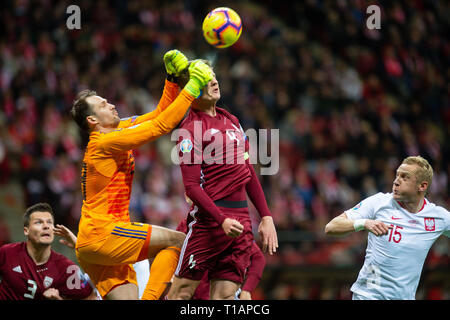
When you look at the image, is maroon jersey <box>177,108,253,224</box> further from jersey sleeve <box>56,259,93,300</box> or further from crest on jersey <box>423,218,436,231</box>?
jersey sleeve <box>56,259,93,300</box>

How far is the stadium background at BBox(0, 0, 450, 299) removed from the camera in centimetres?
990

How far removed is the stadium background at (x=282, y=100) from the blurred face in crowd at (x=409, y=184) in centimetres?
435

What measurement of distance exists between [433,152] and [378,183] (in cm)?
142

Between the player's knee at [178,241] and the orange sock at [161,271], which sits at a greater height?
the player's knee at [178,241]

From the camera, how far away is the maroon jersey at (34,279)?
5777mm

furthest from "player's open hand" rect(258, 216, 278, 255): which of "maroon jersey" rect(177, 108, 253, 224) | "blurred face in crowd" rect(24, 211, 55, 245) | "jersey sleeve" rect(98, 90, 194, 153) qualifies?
"blurred face in crowd" rect(24, 211, 55, 245)

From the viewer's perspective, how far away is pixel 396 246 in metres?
4.99

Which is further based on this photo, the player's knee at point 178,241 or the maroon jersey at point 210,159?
the player's knee at point 178,241

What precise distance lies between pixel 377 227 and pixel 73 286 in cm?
279

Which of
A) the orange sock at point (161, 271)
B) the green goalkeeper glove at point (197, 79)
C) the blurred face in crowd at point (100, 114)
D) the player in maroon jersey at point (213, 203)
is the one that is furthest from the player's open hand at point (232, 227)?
the blurred face in crowd at point (100, 114)

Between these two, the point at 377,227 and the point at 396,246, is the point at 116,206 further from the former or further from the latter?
the point at 396,246

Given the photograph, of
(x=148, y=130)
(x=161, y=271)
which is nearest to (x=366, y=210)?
(x=161, y=271)

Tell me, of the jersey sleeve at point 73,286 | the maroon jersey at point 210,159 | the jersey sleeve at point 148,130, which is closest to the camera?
the maroon jersey at point 210,159

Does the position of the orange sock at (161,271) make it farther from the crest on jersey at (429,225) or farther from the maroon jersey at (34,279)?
the crest on jersey at (429,225)
